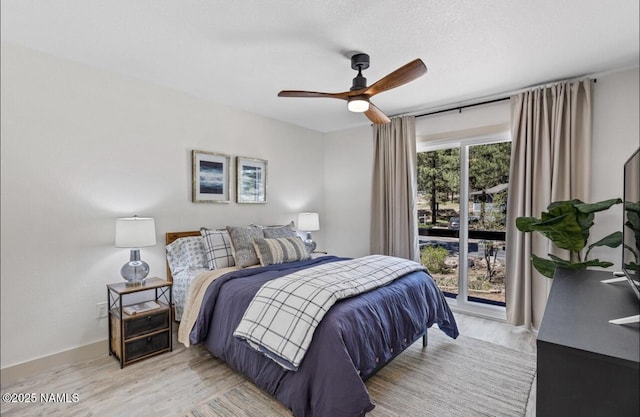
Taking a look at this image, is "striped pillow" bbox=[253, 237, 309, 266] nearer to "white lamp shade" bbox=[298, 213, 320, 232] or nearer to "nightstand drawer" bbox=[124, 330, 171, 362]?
"white lamp shade" bbox=[298, 213, 320, 232]

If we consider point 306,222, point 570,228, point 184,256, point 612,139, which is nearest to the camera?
point 570,228

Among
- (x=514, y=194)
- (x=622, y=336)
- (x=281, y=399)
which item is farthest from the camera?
(x=514, y=194)

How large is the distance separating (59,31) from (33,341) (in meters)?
2.30

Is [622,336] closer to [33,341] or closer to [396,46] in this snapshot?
[396,46]

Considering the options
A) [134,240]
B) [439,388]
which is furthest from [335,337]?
[134,240]

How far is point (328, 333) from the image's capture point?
5.72 feet

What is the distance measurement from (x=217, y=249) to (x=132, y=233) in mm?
768

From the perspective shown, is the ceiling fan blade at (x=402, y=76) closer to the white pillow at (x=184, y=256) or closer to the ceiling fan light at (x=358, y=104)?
the ceiling fan light at (x=358, y=104)

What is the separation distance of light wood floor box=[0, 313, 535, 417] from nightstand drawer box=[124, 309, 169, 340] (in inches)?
9.5

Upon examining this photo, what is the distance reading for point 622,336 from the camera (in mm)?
900

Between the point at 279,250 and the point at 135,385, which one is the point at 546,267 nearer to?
the point at 279,250

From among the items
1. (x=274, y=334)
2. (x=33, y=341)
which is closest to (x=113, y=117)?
(x=33, y=341)

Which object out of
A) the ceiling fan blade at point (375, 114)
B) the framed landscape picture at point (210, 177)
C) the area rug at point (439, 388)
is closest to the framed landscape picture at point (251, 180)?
the framed landscape picture at point (210, 177)

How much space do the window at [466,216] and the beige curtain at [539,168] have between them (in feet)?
0.90
